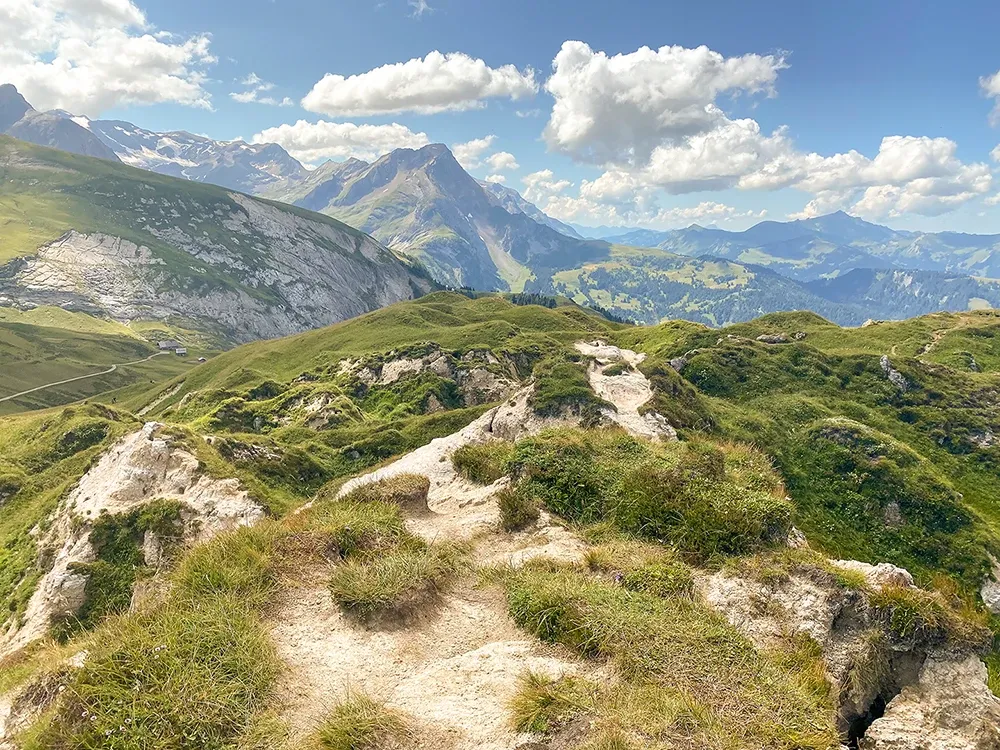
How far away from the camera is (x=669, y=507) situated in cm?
1522

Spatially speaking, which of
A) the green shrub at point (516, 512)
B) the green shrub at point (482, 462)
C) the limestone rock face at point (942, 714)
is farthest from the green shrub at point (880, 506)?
the green shrub at point (516, 512)

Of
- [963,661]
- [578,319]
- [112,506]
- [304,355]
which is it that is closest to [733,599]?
[963,661]

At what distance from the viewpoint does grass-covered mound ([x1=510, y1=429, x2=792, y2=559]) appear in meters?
14.1

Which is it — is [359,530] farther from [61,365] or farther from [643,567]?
[61,365]

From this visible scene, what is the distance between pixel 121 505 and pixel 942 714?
40022 millimetres

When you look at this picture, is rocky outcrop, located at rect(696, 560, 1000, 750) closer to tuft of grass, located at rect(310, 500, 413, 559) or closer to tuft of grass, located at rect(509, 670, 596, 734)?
tuft of grass, located at rect(509, 670, 596, 734)

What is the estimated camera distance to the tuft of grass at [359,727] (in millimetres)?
7656

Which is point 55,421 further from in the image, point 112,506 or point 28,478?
point 112,506

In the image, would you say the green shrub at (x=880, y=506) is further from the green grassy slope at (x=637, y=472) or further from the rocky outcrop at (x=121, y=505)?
the rocky outcrop at (x=121, y=505)

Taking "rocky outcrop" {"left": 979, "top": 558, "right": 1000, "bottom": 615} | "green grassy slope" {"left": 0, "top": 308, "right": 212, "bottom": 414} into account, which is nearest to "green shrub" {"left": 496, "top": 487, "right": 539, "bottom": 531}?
"rocky outcrop" {"left": 979, "top": 558, "right": 1000, "bottom": 615}

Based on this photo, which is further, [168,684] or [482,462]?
[482,462]

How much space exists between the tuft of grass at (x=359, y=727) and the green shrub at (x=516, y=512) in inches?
333

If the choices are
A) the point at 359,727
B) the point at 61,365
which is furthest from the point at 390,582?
the point at 61,365

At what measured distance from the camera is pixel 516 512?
16797mm
